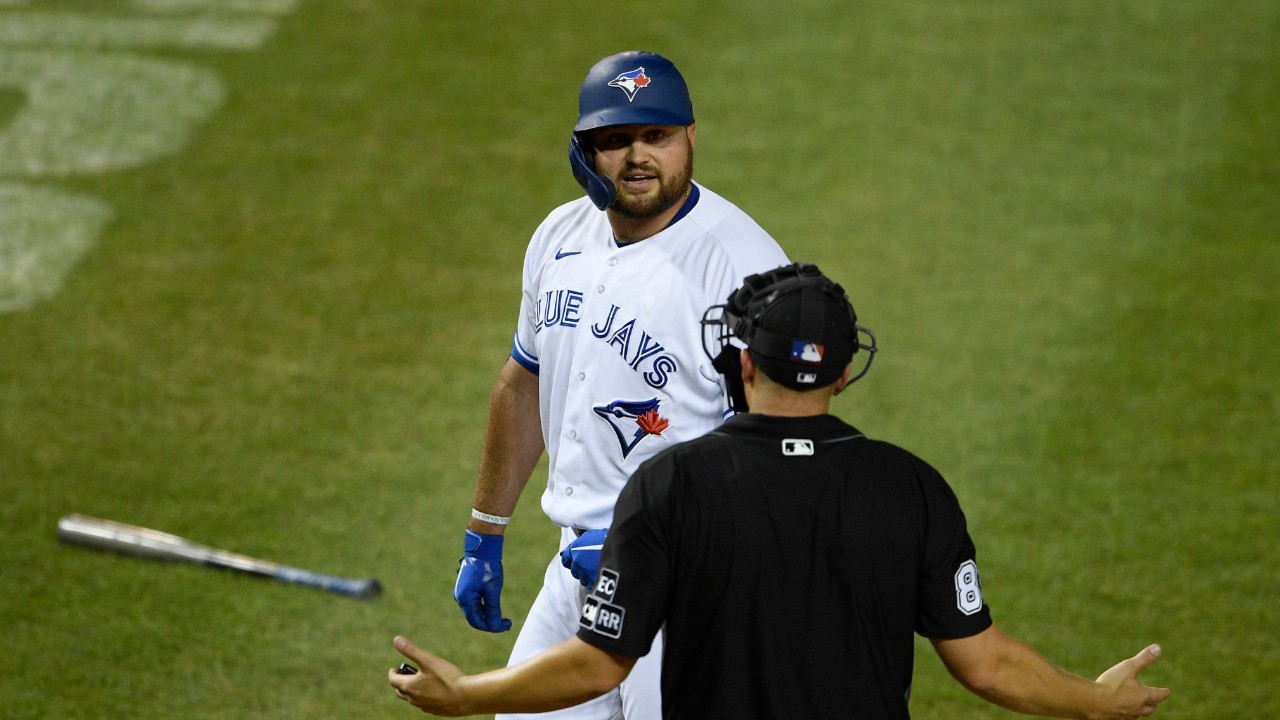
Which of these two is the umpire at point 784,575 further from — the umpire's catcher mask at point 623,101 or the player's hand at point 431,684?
the umpire's catcher mask at point 623,101

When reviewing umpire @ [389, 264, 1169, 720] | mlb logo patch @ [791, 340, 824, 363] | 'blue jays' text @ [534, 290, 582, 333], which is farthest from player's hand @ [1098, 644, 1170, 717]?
'blue jays' text @ [534, 290, 582, 333]

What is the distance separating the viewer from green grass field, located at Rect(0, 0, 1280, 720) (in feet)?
20.7

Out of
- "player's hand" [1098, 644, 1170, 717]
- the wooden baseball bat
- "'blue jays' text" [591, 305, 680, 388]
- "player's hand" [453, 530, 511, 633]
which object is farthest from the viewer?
the wooden baseball bat

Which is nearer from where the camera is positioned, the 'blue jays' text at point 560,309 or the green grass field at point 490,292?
the 'blue jays' text at point 560,309

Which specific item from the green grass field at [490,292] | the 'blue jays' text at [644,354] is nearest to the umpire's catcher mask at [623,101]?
the 'blue jays' text at [644,354]

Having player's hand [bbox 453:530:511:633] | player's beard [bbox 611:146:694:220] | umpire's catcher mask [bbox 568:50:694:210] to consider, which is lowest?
player's hand [bbox 453:530:511:633]

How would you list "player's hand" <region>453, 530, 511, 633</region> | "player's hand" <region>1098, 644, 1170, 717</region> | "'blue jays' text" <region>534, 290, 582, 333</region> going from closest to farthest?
1. "player's hand" <region>1098, 644, 1170, 717</region>
2. "'blue jays' text" <region>534, 290, 582, 333</region>
3. "player's hand" <region>453, 530, 511, 633</region>

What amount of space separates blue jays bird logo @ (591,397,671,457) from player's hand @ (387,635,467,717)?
1.08 m

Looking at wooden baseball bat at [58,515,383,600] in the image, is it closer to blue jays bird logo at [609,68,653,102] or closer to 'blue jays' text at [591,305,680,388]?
'blue jays' text at [591,305,680,388]

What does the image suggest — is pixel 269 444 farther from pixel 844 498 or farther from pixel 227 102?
pixel 844 498

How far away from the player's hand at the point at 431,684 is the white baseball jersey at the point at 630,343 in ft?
3.40

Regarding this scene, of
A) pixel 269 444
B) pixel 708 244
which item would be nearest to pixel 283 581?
pixel 269 444

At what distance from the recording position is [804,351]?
10.1ft

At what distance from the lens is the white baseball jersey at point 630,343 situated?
4.03 metres
